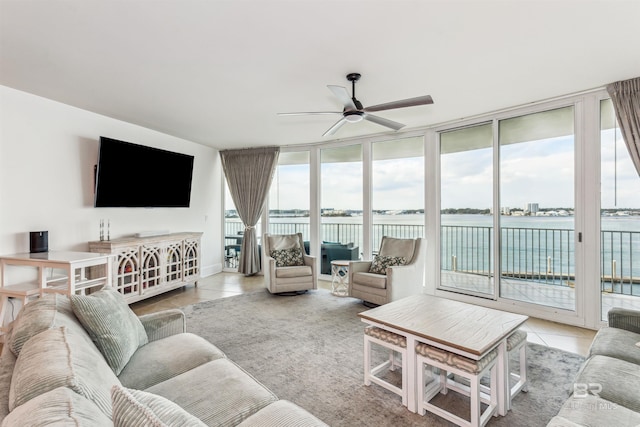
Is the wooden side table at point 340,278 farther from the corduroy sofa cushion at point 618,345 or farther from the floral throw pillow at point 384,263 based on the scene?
the corduroy sofa cushion at point 618,345

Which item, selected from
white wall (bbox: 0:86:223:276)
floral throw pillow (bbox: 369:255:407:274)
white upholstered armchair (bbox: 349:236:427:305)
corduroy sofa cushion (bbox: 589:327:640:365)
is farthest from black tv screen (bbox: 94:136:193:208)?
corduroy sofa cushion (bbox: 589:327:640:365)

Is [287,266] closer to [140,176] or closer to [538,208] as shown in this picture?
[140,176]

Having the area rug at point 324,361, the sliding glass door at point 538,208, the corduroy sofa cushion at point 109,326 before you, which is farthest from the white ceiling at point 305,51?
the area rug at point 324,361

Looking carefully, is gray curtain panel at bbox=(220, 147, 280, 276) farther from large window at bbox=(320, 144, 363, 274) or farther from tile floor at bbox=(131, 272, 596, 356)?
large window at bbox=(320, 144, 363, 274)

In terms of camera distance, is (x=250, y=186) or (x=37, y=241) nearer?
(x=37, y=241)

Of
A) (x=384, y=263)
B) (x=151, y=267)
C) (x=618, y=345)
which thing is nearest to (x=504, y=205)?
(x=384, y=263)

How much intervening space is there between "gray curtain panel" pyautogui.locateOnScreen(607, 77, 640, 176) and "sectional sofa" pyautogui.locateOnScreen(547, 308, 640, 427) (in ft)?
6.00

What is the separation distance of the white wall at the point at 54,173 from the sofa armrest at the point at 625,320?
519cm

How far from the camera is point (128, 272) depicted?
3.79m

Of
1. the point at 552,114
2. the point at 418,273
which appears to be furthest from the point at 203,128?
the point at 552,114

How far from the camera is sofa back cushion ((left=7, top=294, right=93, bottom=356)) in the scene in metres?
1.21

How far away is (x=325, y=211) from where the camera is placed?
5.51 meters

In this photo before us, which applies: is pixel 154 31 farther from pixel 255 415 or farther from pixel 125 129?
pixel 125 129

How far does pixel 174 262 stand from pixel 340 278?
2481 mm
